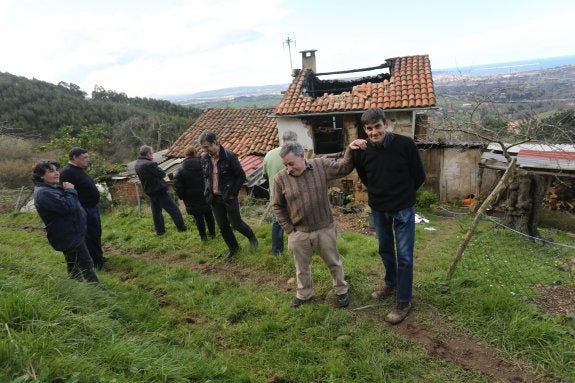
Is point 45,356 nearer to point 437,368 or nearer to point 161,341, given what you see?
point 161,341

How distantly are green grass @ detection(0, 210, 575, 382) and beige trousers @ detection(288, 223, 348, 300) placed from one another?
0.31 meters

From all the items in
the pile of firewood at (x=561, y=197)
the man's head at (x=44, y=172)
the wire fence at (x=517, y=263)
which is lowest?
the pile of firewood at (x=561, y=197)

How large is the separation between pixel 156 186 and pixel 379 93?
8.83 metres

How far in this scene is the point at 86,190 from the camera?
17.1 feet

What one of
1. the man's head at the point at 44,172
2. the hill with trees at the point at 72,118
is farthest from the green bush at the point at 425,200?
the hill with trees at the point at 72,118

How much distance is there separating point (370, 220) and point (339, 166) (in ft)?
16.4

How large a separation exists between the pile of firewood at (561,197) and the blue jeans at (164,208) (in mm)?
11104

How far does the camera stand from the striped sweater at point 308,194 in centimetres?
350

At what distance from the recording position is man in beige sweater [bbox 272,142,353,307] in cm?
348

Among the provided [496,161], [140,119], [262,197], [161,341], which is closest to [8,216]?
[262,197]

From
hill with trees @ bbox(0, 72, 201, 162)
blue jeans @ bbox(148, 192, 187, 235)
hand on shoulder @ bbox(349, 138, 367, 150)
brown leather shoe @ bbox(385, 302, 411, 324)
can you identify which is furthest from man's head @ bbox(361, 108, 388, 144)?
hill with trees @ bbox(0, 72, 201, 162)

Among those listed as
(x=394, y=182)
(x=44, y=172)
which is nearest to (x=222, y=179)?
(x=44, y=172)

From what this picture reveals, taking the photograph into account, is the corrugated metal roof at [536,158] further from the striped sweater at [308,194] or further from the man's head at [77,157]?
the man's head at [77,157]

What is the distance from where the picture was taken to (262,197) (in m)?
11.8
